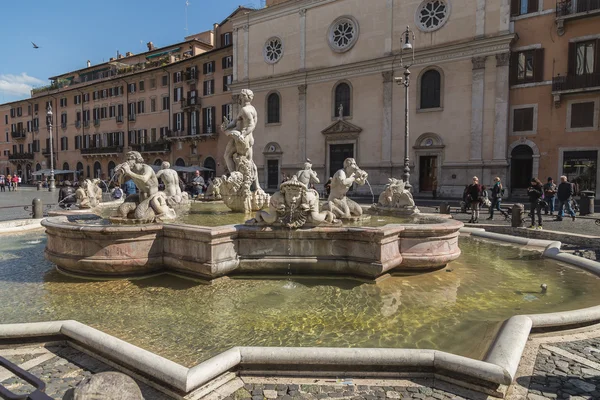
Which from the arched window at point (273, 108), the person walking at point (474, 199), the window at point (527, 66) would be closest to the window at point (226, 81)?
the arched window at point (273, 108)

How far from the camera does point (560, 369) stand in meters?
3.28

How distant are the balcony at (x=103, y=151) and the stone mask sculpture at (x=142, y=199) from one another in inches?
1717

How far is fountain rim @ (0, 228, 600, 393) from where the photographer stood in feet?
9.64

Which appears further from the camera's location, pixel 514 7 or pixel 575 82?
pixel 514 7

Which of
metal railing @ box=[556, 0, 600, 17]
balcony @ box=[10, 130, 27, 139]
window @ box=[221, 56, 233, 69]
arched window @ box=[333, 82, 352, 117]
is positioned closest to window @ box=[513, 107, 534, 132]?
metal railing @ box=[556, 0, 600, 17]

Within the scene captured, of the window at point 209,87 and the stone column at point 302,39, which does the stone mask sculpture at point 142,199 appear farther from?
the window at point 209,87

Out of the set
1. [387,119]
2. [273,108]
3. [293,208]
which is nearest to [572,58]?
→ [387,119]

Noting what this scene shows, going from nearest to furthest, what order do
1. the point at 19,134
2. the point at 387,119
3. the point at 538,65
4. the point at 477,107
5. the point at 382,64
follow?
1. the point at 538,65
2. the point at 477,107
3. the point at 387,119
4. the point at 382,64
5. the point at 19,134

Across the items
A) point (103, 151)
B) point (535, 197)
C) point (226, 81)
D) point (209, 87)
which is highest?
point (226, 81)

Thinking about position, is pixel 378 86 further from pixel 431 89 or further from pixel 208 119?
pixel 208 119

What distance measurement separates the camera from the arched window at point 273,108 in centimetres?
3316

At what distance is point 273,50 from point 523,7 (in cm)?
1791

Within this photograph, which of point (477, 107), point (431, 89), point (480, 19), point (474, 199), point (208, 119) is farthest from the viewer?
point (208, 119)

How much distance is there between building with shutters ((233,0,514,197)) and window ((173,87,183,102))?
30.6ft
